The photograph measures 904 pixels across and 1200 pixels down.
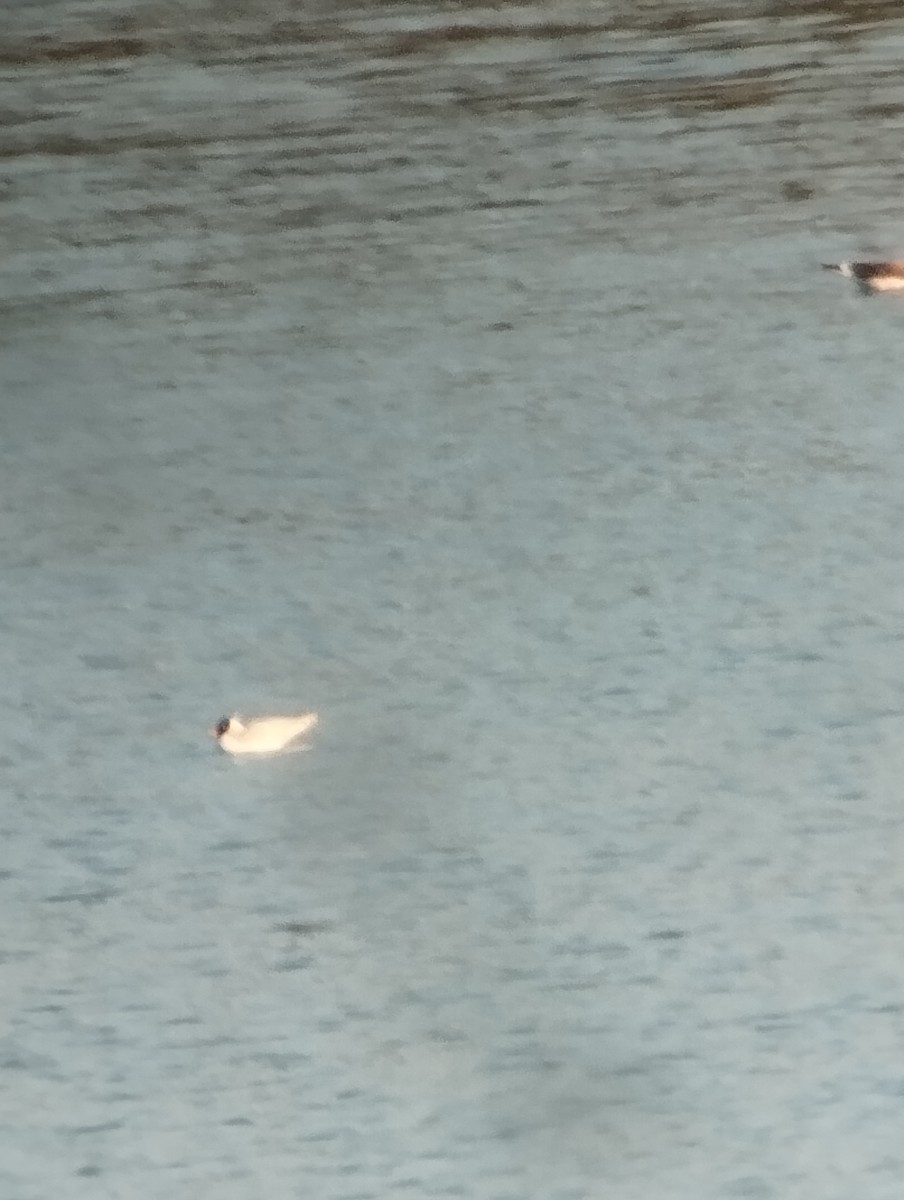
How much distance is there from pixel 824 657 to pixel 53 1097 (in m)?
0.50

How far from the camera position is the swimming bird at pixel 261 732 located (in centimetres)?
76

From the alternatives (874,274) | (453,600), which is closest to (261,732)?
(453,600)

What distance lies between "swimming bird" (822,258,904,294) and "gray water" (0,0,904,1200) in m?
0.01

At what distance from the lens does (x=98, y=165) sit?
94 centimetres

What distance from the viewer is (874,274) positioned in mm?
896

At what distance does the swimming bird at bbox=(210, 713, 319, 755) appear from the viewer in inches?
30.0

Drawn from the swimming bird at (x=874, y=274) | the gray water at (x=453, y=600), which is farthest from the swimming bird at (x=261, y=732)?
the swimming bird at (x=874, y=274)

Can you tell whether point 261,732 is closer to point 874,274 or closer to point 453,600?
point 453,600

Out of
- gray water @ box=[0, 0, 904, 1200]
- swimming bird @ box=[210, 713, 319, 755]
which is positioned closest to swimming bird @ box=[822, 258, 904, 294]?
gray water @ box=[0, 0, 904, 1200]

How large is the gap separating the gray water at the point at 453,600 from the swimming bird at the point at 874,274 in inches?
0.6

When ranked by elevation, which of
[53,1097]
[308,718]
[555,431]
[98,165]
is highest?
[98,165]

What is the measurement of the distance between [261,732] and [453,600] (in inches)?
5.6

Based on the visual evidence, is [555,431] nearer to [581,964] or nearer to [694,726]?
[694,726]

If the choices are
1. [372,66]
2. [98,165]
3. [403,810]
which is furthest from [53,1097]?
[372,66]
